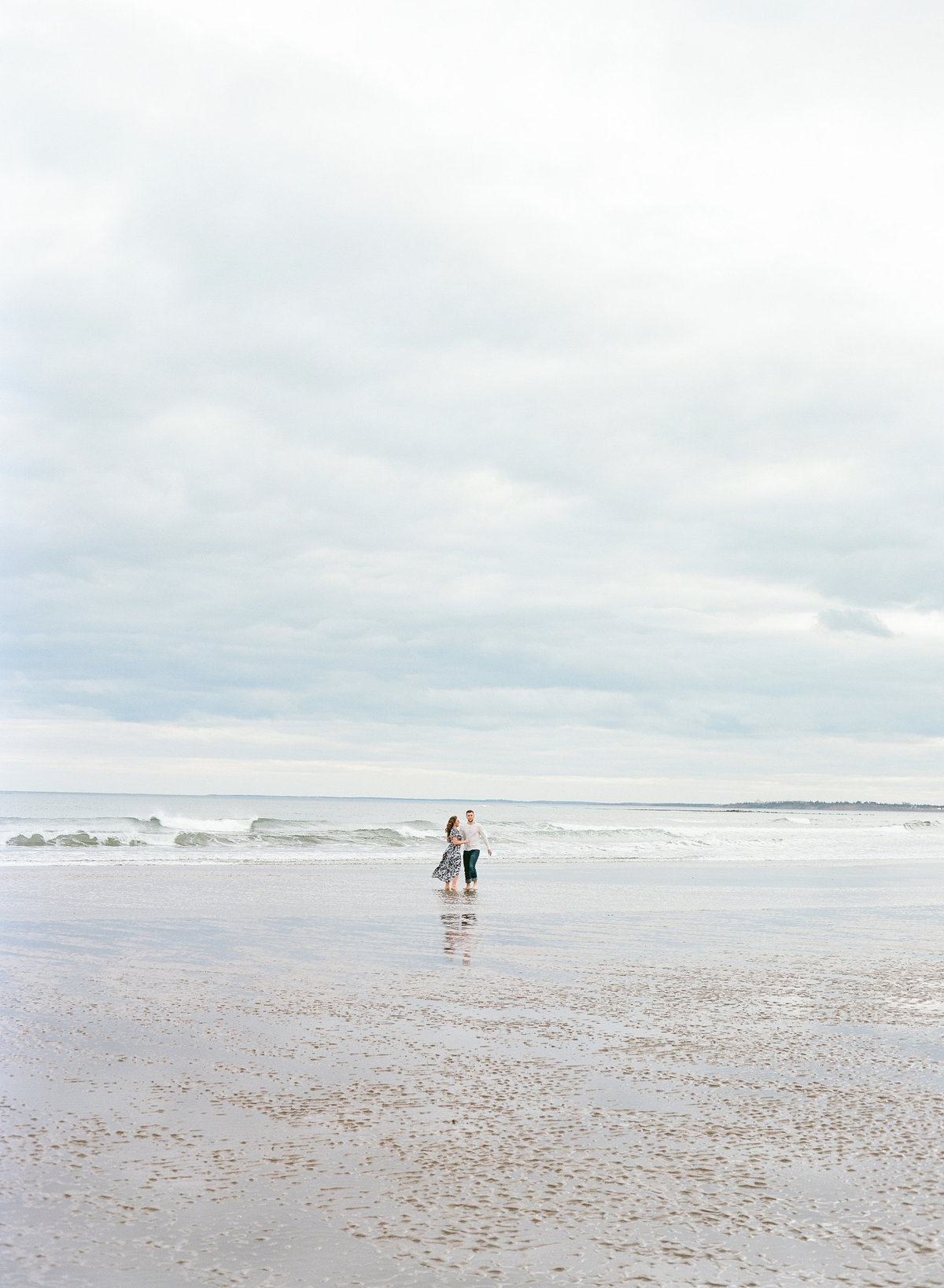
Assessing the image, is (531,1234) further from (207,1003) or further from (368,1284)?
(207,1003)

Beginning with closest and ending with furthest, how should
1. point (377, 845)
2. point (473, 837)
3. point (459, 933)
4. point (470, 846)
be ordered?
point (459, 933)
point (470, 846)
point (473, 837)
point (377, 845)

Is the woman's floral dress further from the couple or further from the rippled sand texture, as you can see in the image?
the rippled sand texture

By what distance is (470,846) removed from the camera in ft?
75.7

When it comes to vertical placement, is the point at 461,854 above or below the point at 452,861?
above

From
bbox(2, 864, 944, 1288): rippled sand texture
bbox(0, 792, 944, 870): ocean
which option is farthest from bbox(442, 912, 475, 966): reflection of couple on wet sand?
bbox(0, 792, 944, 870): ocean

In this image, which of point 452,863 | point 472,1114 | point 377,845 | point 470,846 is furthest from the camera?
point 377,845

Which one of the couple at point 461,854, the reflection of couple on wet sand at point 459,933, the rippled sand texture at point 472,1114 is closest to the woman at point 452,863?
the couple at point 461,854

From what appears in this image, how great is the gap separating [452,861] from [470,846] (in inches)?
20.5

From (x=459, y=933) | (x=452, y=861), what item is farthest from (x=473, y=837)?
(x=459, y=933)

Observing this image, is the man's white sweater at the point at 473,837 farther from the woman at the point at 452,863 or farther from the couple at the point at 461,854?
the woman at the point at 452,863

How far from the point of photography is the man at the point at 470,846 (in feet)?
75.6

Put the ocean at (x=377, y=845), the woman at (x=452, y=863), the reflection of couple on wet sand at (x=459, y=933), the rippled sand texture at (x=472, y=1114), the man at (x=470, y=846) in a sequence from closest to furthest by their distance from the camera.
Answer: the rippled sand texture at (x=472, y=1114) → the reflection of couple on wet sand at (x=459, y=933) → the woman at (x=452, y=863) → the man at (x=470, y=846) → the ocean at (x=377, y=845)

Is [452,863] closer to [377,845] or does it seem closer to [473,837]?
[473,837]

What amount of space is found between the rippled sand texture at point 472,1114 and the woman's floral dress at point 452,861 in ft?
33.2
